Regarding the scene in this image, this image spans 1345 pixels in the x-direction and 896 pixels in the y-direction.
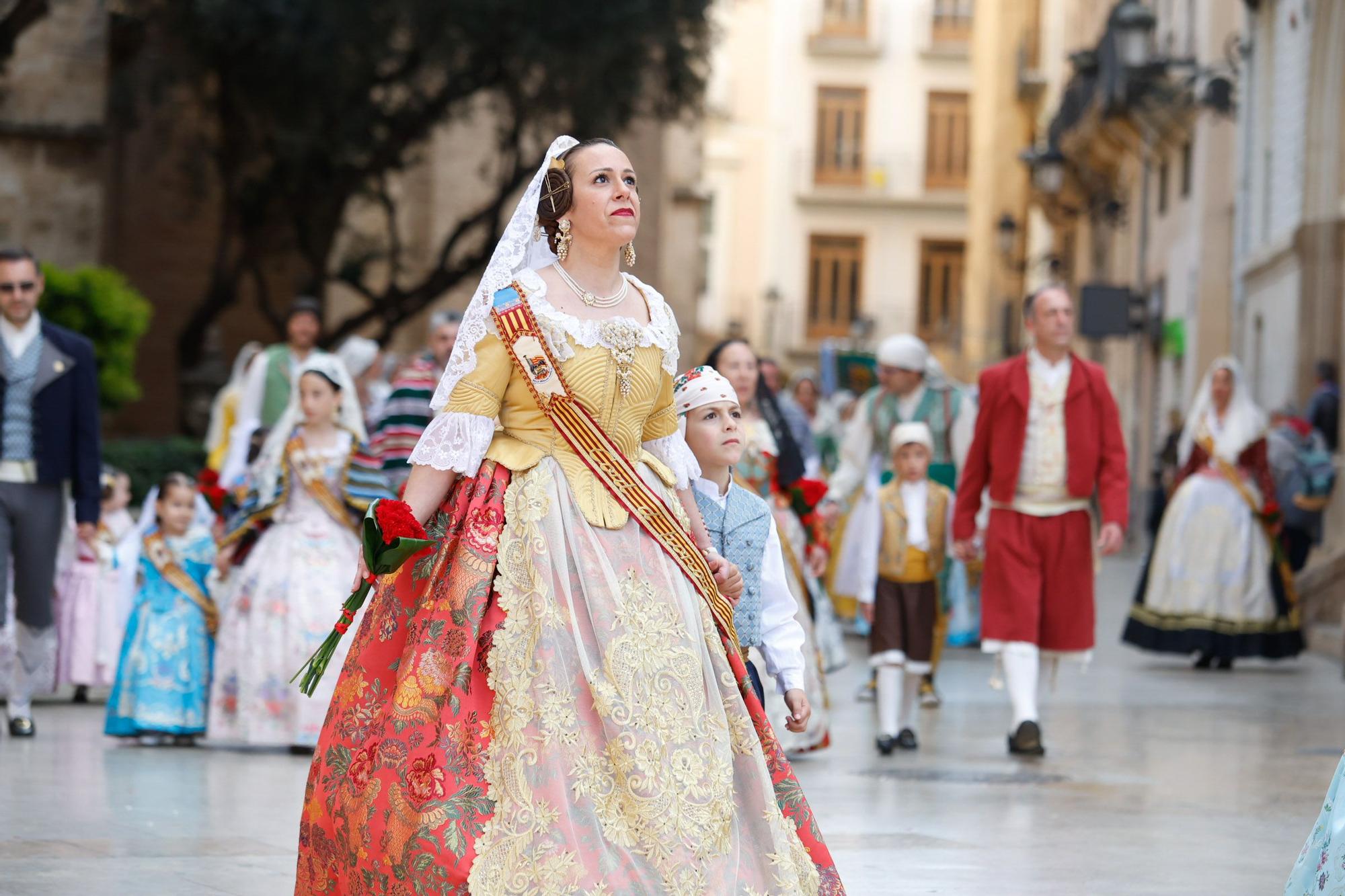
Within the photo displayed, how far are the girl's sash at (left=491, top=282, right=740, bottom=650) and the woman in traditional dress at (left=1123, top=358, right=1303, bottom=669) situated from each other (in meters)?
10.1

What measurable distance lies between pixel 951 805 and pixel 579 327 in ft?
12.0

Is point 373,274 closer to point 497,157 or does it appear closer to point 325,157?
point 497,157

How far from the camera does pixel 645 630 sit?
540 centimetres

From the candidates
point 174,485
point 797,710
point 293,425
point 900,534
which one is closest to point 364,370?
point 174,485

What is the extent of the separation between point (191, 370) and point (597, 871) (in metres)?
22.2

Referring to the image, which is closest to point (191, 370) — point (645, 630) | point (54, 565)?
point (54, 565)

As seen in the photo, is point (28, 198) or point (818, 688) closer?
point (818, 688)

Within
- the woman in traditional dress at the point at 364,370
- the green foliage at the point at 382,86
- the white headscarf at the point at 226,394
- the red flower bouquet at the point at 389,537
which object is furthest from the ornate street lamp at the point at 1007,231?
the red flower bouquet at the point at 389,537

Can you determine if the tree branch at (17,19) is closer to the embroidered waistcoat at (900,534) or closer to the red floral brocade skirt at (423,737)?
the embroidered waistcoat at (900,534)

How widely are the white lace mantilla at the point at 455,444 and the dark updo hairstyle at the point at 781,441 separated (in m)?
4.70

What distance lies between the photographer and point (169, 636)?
10.6m

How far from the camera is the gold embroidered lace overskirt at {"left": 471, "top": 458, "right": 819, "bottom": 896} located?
5.16 metres

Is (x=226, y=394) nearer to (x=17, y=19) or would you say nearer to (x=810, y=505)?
(x=810, y=505)

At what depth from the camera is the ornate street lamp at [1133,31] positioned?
22.0 meters
